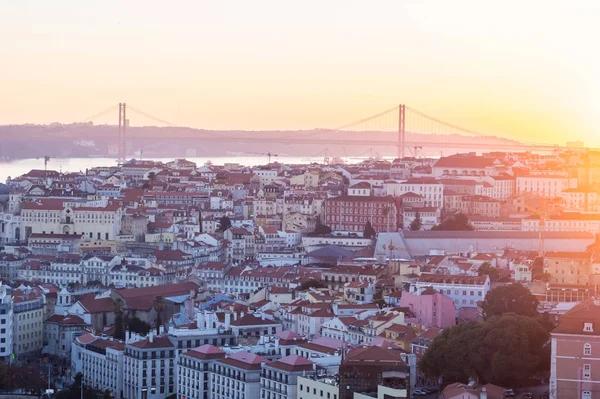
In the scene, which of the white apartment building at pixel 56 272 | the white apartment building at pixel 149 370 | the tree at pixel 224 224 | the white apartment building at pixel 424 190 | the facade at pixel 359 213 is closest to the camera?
the white apartment building at pixel 149 370

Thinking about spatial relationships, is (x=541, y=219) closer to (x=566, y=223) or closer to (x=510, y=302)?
(x=566, y=223)

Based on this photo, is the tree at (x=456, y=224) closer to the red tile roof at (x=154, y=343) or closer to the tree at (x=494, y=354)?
the red tile roof at (x=154, y=343)

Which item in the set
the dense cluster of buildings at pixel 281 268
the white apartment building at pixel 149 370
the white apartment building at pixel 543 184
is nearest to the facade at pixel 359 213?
the dense cluster of buildings at pixel 281 268

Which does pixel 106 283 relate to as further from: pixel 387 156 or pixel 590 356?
pixel 387 156

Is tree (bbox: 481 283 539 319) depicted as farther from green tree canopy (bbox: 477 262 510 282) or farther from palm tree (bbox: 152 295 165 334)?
palm tree (bbox: 152 295 165 334)

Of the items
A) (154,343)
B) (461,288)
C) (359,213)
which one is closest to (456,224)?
(359,213)

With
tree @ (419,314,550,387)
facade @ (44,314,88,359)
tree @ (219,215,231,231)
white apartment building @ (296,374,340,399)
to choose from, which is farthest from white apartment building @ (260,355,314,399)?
tree @ (219,215,231,231)
